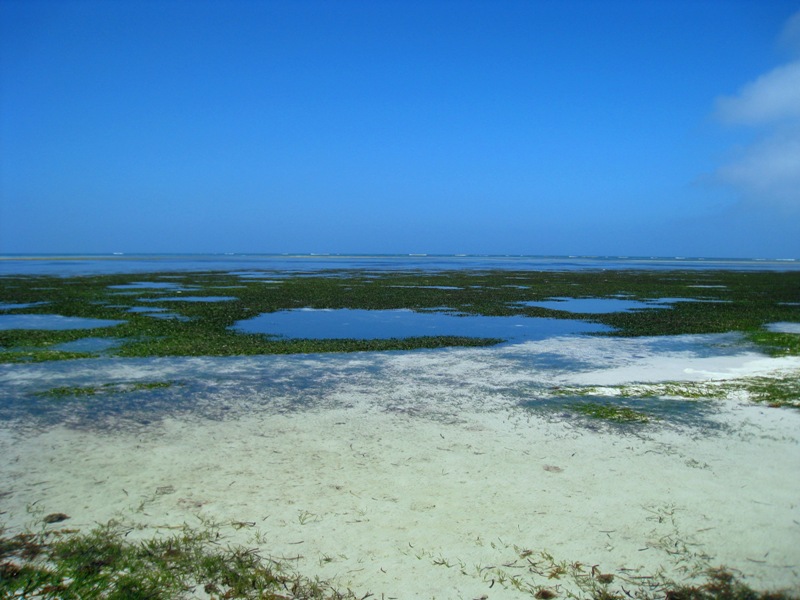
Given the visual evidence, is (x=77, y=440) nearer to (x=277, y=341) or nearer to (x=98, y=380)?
(x=98, y=380)

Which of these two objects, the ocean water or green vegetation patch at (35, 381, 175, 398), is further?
green vegetation patch at (35, 381, 175, 398)

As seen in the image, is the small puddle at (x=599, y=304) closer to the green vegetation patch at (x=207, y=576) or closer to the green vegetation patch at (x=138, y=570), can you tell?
the green vegetation patch at (x=207, y=576)

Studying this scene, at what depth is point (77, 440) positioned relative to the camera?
6.64 m

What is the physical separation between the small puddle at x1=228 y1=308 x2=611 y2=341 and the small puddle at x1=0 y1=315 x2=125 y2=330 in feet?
13.6

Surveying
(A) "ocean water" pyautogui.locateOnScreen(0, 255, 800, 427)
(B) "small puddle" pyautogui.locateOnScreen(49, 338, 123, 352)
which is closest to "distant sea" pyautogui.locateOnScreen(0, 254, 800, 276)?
(B) "small puddle" pyautogui.locateOnScreen(49, 338, 123, 352)

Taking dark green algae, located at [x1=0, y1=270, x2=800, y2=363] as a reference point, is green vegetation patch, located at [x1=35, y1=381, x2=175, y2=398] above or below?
below

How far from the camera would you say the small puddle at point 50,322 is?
16.3 m

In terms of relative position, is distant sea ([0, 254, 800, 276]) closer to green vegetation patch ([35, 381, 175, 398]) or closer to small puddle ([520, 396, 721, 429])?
green vegetation patch ([35, 381, 175, 398])

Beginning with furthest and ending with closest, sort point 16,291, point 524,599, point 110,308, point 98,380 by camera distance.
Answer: point 16,291, point 110,308, point 98,380, point 524,599

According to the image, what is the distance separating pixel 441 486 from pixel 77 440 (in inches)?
172

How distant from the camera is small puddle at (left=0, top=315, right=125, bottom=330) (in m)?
16.3

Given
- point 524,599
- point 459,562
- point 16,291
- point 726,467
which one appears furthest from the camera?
point 16,291

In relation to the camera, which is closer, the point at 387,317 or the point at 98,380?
the point at 98,380

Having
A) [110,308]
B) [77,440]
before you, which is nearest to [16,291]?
[110,308]
